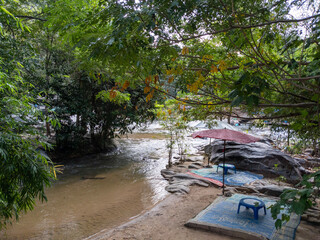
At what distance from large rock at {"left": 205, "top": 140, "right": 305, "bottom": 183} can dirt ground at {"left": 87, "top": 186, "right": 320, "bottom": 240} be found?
393cm

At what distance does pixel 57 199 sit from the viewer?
6672mm

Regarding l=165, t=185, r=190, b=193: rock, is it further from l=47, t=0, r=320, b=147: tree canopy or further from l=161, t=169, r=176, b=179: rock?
l=47, t=0, r=320, b=147: tree canopy

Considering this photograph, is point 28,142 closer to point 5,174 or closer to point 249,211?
point 5,174

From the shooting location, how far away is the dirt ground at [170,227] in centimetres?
395

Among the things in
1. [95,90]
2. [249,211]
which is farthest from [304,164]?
[95,90]

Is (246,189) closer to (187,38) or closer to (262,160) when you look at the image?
(262,160)

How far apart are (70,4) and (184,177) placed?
21.1 feet

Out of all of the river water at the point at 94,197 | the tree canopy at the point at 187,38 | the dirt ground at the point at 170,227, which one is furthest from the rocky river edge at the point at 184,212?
the tree canopy at the point at 187,38

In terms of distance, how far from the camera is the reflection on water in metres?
4.94

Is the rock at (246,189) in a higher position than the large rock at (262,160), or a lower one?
lower

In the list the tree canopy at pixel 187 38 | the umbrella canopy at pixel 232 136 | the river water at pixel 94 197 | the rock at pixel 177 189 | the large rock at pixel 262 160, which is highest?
the tree canopy at pixel 187 38

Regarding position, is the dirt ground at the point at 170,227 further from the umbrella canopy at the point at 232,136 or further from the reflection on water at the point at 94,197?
the umbrella canopy at the point at 232,136

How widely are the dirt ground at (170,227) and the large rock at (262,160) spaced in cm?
393

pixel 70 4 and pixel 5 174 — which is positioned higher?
pixel 70 4
